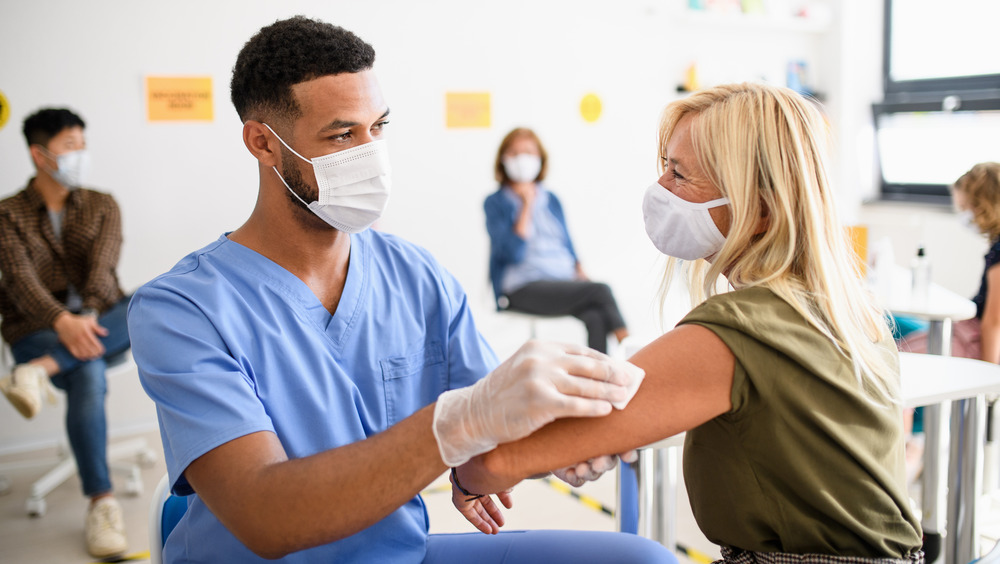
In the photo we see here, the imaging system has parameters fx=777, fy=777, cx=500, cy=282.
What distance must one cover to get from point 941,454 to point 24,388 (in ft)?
8.89

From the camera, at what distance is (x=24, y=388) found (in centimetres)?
249

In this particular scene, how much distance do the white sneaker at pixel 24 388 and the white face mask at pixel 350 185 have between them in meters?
1.75

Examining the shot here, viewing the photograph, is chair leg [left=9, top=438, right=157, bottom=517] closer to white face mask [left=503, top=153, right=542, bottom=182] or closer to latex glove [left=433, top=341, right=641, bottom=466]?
white face mask [left=503, top=153, right=542, bottom=182]

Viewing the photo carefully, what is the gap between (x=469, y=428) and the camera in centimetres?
91

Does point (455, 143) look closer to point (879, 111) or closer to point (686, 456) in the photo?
point (879, 111)

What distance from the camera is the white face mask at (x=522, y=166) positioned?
3854 millimetres

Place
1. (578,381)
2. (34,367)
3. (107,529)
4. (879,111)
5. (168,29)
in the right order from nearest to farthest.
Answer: (578,381)
(107,529)
(34,367)
(168,29)
(879,111)

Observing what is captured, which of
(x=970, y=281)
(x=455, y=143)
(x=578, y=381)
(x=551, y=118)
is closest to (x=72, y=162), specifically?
(x=455, y=143)

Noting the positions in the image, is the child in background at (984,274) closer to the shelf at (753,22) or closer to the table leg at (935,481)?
the table leg at (935,481)

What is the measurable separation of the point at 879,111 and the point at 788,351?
4.73m

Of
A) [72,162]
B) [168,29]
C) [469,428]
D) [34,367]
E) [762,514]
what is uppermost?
[168,29]

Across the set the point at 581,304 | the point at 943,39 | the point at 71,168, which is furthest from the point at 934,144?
the point at 71,168

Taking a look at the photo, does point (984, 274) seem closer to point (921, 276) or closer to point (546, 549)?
point (921, 276)

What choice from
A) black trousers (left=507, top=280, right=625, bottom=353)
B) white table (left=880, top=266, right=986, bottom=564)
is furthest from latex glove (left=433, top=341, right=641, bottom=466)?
black trousers (left=507, top=280, right=625, bottom=353)
